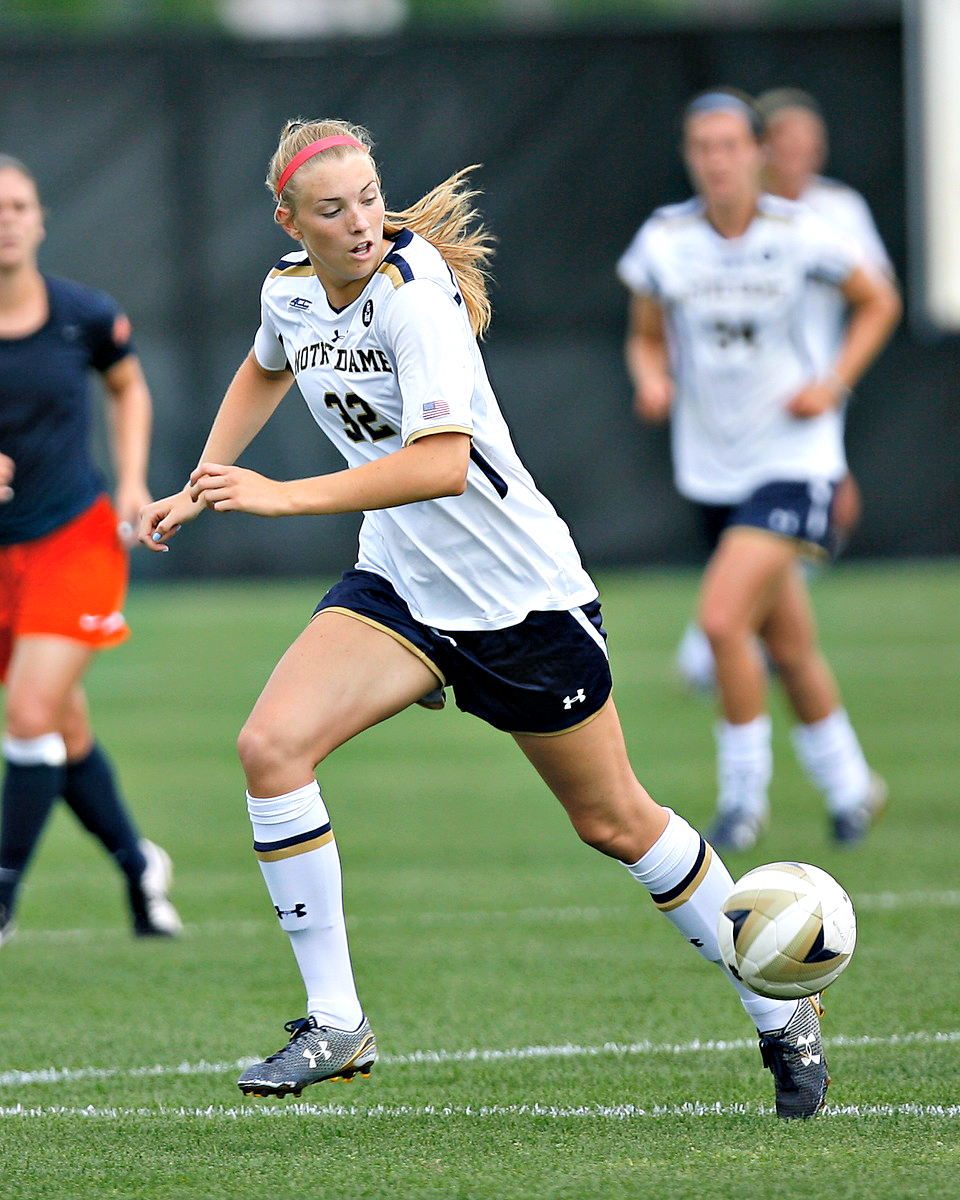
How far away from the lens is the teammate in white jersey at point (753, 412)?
6820 mm

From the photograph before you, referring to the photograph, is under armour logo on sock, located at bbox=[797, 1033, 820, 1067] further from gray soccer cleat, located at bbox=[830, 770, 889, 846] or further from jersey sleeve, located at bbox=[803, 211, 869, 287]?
jersey sleeve, located at bbox=[803, 211, 869, 287]

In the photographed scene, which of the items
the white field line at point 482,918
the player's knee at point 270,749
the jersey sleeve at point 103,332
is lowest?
the white field line at point 482,918

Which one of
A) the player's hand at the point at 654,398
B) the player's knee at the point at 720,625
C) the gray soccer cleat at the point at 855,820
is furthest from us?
the player's hand at the point at 654,398

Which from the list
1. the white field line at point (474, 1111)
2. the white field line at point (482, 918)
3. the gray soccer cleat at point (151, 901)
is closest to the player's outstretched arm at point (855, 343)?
the white field line at point (482, 918)

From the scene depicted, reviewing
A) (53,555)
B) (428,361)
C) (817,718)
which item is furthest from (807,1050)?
(817,718)

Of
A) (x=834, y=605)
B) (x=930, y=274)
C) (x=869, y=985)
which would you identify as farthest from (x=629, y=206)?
(x=869, y=985)

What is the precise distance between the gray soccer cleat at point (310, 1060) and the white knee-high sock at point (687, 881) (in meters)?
0.69

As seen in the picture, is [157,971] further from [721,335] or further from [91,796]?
[721,335]

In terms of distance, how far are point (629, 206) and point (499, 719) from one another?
496 inches

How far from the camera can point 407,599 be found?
3.98m

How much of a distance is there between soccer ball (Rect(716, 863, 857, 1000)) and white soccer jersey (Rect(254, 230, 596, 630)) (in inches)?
28.9

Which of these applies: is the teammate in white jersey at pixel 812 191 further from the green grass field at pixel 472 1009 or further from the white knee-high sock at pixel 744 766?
the green grass field at pixel 472 1009

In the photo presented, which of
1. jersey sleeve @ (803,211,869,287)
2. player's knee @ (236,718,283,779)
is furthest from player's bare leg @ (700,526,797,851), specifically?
player's knee @ (236,718,283,779)

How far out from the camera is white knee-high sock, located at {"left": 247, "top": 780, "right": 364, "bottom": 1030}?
376 cm
